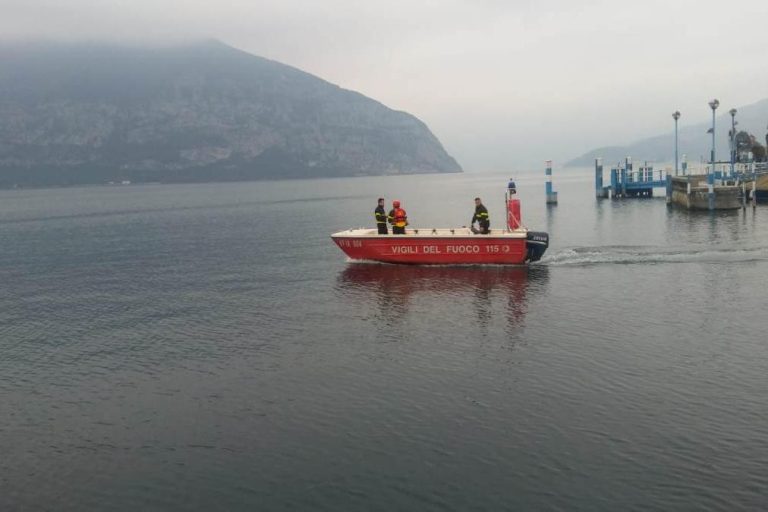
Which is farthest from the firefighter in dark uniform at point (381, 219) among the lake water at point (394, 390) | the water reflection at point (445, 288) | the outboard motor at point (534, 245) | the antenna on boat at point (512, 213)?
the outboard motor at point (534, 245)

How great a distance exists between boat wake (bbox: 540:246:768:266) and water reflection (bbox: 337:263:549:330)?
3588 mm

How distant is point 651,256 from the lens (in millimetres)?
38469

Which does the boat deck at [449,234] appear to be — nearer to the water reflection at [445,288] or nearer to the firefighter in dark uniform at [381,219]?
the firefighter in dark uniform at [381,219]

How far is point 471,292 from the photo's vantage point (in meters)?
30.1

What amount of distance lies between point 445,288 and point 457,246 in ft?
17.8

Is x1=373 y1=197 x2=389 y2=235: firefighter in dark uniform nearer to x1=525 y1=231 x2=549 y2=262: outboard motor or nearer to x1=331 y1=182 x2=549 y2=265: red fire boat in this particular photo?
x1=331 y1=182 x2=549 y2=265: red fire boat

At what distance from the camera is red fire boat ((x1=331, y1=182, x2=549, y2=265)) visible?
117ft

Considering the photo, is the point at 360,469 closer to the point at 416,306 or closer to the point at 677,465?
the point at 677,465

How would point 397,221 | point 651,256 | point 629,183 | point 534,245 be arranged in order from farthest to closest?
point 629,183 → point 651,256 → point 397,221 → point 534,245

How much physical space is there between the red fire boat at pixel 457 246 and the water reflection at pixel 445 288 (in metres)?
0.53

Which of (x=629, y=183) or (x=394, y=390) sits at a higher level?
(x=629, y=183)

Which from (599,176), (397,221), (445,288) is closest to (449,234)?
(397,221)

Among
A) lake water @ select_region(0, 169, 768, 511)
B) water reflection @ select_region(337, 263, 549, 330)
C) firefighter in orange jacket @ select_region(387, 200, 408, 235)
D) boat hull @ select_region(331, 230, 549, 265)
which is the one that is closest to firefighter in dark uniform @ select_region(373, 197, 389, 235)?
firefighter in orange jacket @ select_region(387, 200, 408, 235)

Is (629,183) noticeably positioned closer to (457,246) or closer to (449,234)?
(449,234)
